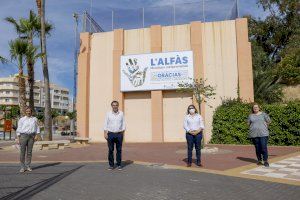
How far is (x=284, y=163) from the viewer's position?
10.9 meters

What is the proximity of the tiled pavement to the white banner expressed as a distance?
43.1 ft

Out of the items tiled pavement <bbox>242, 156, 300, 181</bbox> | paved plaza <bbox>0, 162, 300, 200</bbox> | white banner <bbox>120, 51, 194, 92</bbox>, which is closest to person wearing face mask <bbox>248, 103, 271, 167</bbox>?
tiled pavement <bbox>242, 156, 300, 181</bbox>

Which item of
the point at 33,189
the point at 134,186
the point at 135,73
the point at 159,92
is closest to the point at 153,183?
the point at 134,186

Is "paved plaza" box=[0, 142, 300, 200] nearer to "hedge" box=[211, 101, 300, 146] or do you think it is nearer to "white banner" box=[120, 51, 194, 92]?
"hedge" box=[211, 101, 300, 146]

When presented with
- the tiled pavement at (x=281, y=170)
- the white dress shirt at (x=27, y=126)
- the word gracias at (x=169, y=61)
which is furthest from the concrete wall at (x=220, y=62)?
the white dress shirt at (x=27, y=126)

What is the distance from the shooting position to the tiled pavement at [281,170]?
334 inches

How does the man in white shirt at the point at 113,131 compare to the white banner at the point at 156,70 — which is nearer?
the man in white shirt at the point at 113,131

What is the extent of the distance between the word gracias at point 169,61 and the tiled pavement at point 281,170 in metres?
13.5

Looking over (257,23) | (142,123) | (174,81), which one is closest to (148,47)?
(174,81)

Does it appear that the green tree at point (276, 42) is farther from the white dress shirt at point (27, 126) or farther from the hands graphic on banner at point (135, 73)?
the white dress shirt at point (27, 126)

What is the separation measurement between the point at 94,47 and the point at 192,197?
21.1 meters

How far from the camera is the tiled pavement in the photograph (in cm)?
848

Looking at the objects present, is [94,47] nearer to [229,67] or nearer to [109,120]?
[229,67]

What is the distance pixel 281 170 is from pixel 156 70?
15.7m
